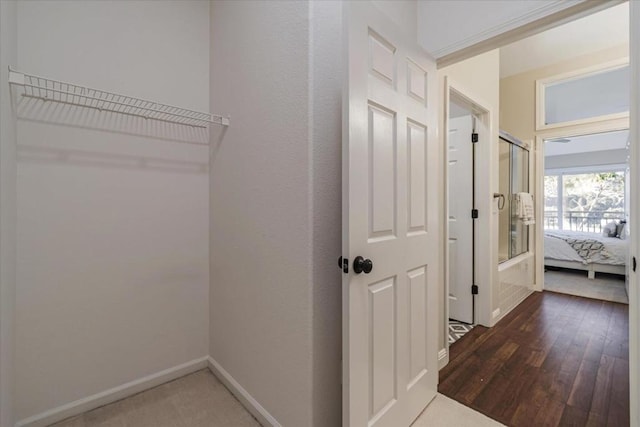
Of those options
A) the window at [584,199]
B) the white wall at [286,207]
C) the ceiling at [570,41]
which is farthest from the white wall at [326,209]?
the window at [584,199]

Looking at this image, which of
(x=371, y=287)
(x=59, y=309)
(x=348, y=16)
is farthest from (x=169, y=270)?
(x=348, y=16)

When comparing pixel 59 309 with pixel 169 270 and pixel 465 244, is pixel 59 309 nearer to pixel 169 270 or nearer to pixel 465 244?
pixel 169 270

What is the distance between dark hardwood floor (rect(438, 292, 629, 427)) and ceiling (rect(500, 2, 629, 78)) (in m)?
3.06

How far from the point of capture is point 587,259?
4.64 metres

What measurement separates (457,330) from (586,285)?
9.87ft

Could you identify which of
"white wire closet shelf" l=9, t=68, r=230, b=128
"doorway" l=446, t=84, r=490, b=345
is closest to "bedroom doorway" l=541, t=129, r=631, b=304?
"doorway" l=446, t=84, r=490, b=345

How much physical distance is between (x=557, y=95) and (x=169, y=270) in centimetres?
524

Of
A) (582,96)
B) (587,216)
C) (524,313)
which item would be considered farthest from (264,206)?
(587,216)

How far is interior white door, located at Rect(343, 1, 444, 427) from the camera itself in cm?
116

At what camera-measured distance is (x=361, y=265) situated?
1163 millimetres

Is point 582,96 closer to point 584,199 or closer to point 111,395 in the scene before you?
point 584,199

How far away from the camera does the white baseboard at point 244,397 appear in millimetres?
1496

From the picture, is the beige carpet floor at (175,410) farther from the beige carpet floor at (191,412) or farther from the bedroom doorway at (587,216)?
the bedroom doorway at (587,216)

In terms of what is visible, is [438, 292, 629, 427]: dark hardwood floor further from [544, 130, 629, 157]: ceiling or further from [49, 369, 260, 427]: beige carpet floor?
[544, 130, 629, 157]: ceiling
